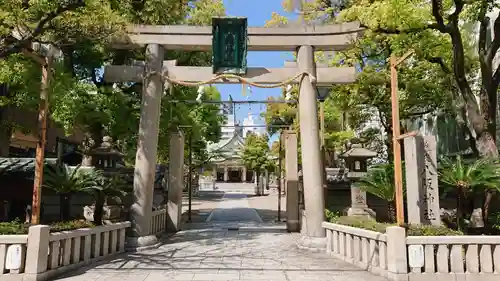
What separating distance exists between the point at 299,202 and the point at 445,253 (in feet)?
23.8

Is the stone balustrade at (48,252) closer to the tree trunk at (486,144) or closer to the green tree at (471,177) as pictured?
the green tree at (471,177)

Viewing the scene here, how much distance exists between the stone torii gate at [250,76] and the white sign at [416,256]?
3.32 m

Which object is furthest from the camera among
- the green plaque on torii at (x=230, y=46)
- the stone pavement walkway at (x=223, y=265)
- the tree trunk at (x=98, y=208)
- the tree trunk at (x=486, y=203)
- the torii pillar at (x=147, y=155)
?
the green plaque on torii at (x=230, y=46)

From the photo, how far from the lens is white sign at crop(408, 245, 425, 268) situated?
6457 millimetres

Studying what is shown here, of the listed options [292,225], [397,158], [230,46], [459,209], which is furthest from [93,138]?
[459,209]

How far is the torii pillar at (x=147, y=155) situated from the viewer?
9.61 m

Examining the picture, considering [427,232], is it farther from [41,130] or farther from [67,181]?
[67,181]

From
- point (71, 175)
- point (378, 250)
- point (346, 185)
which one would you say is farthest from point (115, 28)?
point (346, 185)

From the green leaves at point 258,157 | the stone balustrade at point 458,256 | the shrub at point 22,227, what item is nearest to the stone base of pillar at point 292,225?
the stone balustrade at point 458,256

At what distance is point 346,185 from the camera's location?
15.0 m

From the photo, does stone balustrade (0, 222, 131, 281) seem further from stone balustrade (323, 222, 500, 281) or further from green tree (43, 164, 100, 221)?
stone balustrade (323, 222, 500, 281)

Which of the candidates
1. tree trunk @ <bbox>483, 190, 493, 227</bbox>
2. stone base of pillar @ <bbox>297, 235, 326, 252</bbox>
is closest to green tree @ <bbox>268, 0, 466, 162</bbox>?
tree trunk @ <bbox>483, 190, 493, 227</bbox>

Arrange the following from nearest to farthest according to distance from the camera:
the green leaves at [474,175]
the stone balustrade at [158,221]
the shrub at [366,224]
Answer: the shrub at [366,224]
the green leaves at [474,175]
the stone balustrade at [158,221]

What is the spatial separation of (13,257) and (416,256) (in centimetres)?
712
